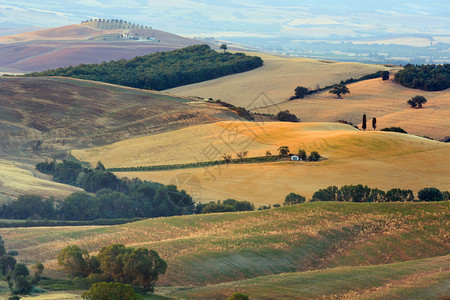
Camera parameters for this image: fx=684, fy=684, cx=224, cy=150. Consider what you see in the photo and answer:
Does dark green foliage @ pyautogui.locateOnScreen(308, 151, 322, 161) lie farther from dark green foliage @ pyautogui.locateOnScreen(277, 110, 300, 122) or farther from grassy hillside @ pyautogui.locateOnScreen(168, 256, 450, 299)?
grassy hillside @ pyautogui.locateOnScreen(168, 256, 450, 299)

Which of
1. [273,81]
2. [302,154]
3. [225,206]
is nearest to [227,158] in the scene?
[302,154]

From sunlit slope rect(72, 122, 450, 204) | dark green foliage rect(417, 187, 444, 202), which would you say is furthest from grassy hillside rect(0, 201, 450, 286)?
sunlit slope rect(72, 122, 450, 204)

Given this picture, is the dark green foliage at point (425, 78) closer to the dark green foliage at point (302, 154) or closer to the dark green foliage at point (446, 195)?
the dark green foliage at point (302, 154)

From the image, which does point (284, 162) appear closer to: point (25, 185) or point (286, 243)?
point (25, 185)

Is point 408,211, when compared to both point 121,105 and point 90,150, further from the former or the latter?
point 121,105

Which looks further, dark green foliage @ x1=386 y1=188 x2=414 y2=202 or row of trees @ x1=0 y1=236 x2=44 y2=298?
dark green foliage @ x1=386 y1=188 x2=414 y2=202
